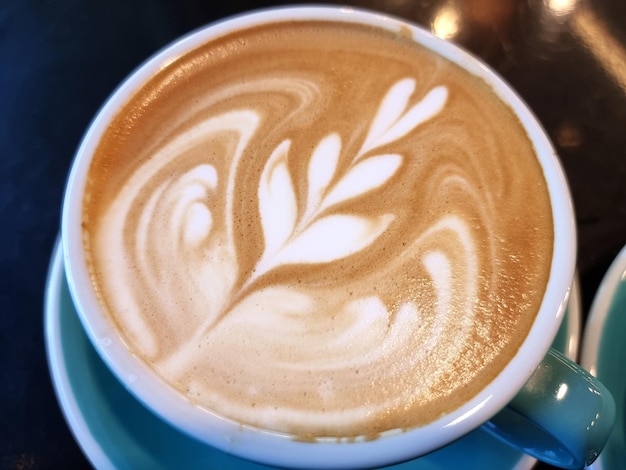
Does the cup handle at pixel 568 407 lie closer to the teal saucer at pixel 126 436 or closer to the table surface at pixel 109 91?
the teal saucer at pixel 126 436

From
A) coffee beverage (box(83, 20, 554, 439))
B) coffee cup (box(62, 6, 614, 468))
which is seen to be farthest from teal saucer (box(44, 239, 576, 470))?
coffee beverage (box(83, 20, 554, 439))

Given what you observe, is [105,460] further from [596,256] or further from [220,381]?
[596,256]

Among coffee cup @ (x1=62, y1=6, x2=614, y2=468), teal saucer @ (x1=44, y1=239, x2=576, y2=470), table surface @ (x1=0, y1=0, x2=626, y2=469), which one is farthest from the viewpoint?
table surface @ (x1=0, y1=0, x2=626, y2=469)

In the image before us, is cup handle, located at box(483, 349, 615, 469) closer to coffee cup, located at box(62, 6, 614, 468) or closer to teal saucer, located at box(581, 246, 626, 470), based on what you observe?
coffee cup, located at box(62, 6, 614, 468)

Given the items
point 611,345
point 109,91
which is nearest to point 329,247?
point 611,345

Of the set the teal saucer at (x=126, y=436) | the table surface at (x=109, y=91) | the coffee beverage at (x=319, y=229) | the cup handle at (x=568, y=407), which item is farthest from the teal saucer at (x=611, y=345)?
the coffee beverage at (x=319, y=229)

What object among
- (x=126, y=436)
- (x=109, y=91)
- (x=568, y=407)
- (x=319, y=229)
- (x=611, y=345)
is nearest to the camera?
(x=568, y=407)

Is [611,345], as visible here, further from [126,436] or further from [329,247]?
[126,436]
